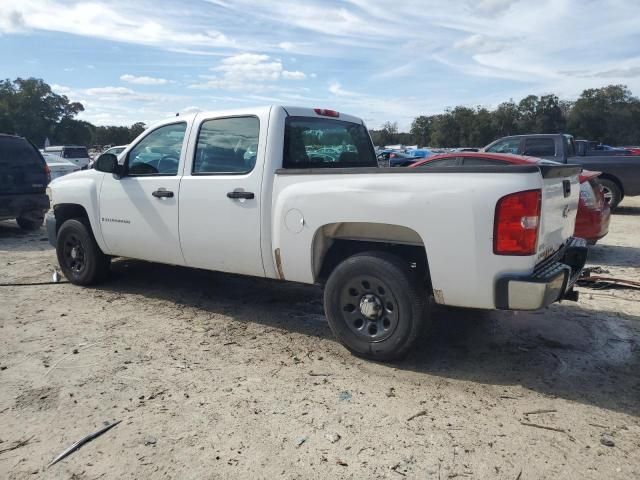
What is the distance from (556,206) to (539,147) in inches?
298

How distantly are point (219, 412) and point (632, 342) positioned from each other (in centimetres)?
342

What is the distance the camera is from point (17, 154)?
9.66 m

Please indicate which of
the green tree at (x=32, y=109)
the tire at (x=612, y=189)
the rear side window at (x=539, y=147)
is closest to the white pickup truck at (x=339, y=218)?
the rear side window at (x=539, y=147)

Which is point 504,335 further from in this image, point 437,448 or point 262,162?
point 262,162

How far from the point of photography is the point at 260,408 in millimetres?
3314

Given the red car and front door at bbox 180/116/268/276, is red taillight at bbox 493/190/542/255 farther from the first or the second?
the red car

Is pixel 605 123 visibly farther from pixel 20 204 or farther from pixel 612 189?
pixel 20 204

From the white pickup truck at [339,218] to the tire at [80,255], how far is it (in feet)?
0.16

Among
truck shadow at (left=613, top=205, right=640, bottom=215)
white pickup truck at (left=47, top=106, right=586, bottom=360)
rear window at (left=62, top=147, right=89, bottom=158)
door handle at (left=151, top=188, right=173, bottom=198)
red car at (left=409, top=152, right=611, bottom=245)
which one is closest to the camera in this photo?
white pickup truck at (left=47, top=106, right=586, bottom=360)

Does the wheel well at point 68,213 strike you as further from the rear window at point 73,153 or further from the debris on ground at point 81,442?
the rear window at point 73,153

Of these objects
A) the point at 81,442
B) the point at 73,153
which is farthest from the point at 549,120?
the point at 81,442

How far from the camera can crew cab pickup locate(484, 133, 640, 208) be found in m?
10.5

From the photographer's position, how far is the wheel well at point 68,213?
6.06 m

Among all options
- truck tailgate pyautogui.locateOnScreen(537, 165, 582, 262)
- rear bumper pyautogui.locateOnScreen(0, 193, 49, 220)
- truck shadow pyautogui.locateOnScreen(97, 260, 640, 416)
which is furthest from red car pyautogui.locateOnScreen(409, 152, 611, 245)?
→ rear bumper pyautogui.locateOnScreen(0, 193, 49, 220)
